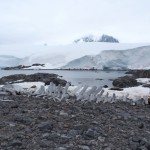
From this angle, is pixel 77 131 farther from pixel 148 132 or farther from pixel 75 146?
pixel 148 132

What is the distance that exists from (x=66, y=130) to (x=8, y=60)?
10534cm

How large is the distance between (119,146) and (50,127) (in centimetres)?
121

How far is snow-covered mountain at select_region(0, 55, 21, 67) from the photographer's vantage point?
359 ft

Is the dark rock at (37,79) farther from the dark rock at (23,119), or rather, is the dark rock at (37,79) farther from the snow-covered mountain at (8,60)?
the snow-covered mountain at (8,60)

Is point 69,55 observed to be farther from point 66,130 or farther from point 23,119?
point 66,130

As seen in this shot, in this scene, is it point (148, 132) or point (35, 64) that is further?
point (35, 64)

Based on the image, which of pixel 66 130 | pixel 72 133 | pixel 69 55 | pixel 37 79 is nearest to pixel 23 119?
pixel 66 130

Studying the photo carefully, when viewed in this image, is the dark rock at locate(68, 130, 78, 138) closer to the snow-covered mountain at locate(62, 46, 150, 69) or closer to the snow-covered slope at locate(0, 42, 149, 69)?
the snow-covered mountain at locate(62, 46, 150, 69)

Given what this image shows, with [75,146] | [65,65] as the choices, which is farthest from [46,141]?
[65,65]

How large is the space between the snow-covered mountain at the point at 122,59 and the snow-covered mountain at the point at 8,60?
31227 mm

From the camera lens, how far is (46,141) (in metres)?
5.39

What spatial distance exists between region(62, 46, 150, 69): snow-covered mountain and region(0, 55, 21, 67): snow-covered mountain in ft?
102

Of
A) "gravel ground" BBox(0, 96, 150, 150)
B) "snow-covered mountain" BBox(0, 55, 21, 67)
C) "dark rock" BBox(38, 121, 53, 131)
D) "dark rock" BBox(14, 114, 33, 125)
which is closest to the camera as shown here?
"gravel ground" BBox(0, 96, 150, 150)

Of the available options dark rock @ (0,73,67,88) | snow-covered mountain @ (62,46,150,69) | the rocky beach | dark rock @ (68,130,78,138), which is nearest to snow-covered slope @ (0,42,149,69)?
A: snow-covered mountain @ (62,46,150,69)
